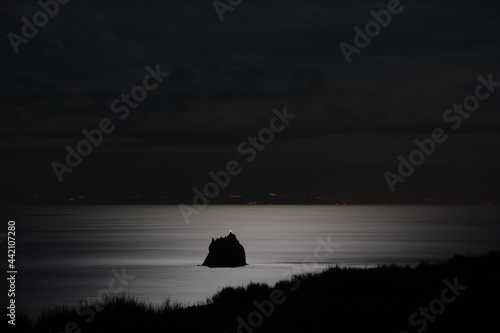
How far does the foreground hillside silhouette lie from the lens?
15.7m

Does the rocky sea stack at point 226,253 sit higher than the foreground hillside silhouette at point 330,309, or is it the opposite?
the rocky sea stack at point 226,253

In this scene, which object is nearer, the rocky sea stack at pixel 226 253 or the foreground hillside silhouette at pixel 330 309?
the foreground hillside silhouette at pixel 330 309

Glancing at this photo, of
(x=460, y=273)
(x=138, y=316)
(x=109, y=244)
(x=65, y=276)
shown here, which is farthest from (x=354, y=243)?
(x=138, y=316)

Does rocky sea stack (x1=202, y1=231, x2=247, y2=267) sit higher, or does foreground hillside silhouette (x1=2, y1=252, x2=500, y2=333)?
rocky sea stack (x1=202, y1=231, x2=247, y2=267)

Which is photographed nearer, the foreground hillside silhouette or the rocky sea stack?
the foreground hillside silhouette

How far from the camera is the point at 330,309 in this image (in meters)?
17.6

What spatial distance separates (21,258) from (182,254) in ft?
117

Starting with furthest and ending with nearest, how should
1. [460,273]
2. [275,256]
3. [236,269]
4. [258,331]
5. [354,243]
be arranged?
[354,243], [275,256], [236,269], [460,273], [258,331]

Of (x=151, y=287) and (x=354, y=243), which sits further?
(x=354, y=243)

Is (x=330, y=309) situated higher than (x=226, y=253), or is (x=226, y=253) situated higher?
(x=226, y=253)

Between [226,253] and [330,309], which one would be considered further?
[226,253]

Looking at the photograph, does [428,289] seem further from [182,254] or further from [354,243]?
[354,243]

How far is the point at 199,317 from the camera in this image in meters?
18.7

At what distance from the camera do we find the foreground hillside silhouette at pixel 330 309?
15656mm
